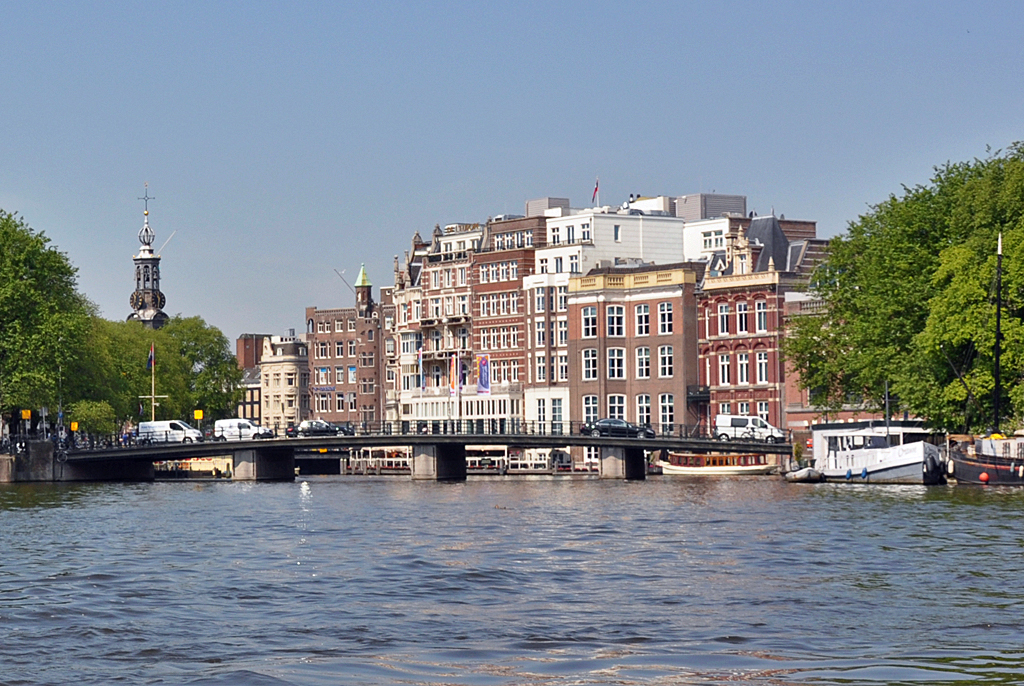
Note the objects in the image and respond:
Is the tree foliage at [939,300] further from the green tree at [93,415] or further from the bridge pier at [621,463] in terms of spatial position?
the green tree at [93,415]

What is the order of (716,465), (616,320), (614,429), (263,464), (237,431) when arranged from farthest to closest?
(616,320) < (237,431) < (716,465) < (263,464) < (614,429)

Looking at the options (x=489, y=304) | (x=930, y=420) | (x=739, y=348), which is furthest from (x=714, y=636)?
(x=489, y=304)

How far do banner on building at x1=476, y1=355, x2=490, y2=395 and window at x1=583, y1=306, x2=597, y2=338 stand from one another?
39.2ft

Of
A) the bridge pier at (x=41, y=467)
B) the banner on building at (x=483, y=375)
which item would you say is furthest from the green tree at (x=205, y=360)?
the bridge pier at (x=41, y=467)

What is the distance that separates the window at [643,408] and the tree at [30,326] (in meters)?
38.4

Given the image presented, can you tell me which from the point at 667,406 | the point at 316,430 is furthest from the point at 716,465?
the point at 316,430

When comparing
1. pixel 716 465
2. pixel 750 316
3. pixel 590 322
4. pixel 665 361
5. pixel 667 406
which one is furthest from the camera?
pixel 590 322

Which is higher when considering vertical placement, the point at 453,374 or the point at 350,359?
the point at 350,359

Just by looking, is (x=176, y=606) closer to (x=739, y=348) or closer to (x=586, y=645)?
(x=586, y=645)

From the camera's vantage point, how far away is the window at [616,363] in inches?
5177

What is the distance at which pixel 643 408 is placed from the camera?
130 metres

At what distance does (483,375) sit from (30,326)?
42182mm

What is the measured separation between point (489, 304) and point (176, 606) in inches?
4313

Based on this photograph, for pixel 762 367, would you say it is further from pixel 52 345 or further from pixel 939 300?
pixel 52 345
